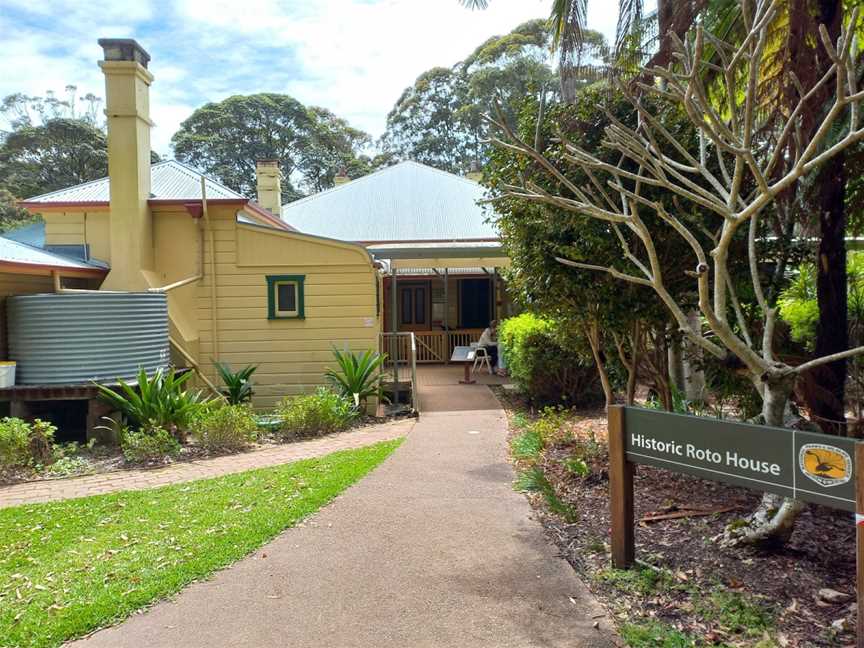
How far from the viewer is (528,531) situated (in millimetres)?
5023

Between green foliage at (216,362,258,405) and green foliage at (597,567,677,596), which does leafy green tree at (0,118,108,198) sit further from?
green foliage at (597,567,677,596)

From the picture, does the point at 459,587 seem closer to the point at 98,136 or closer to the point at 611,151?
the point at 611,151

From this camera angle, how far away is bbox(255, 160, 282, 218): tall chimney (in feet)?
64.6

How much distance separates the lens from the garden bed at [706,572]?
3.34 meters

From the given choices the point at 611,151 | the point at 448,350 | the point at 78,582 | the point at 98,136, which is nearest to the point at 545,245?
the point at 611,151

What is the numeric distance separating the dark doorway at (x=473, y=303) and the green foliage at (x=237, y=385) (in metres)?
9.82

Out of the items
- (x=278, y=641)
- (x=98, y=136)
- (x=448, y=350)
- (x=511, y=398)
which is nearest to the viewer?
(x=278, y=641)

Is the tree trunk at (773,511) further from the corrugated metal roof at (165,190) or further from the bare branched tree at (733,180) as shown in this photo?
the corrugated metal roof at (165,190)

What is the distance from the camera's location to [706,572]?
4020 millimetres

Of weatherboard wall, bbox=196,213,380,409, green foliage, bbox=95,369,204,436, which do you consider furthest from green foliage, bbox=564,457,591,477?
weatherboard wall, bbox=196,213,380,409

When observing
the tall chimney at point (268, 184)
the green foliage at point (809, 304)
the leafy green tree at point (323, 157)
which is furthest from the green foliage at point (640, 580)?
the leafy green tree at point (323, 157)

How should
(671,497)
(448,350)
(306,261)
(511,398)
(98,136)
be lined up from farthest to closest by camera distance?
(98,136) < (448,350) < (511,398) < (306,261) < (671,497)

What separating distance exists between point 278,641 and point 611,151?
5.00m

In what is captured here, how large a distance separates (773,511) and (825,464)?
131 cm
